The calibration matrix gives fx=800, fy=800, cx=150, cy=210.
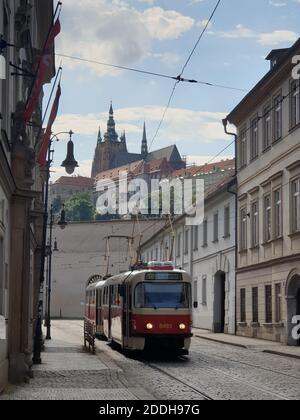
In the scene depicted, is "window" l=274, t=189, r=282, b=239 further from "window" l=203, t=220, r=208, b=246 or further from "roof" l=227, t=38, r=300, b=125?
"window" l=203, t=220, r=208, b=246

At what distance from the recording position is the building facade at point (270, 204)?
32.4m

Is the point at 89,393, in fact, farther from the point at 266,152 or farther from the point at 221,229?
the point at 221,229

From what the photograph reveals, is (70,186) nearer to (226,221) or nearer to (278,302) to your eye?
(226,221)

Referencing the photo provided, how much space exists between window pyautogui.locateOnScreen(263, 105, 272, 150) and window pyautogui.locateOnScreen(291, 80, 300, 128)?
3564 mm

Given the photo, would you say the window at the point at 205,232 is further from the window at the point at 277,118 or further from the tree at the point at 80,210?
the tree at the point at 80,210

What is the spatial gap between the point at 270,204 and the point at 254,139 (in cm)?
499

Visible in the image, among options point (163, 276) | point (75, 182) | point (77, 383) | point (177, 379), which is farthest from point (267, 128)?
point (75, 182)

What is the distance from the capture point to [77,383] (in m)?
16.2

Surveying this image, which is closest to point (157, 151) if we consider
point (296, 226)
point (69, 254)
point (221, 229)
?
point (69, 254)

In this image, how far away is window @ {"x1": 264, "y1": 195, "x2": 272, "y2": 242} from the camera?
35750 mm

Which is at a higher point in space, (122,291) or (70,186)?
(70,186)

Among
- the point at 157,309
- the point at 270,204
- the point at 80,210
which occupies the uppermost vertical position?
the point at 80,210

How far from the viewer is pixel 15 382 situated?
16016 mm
